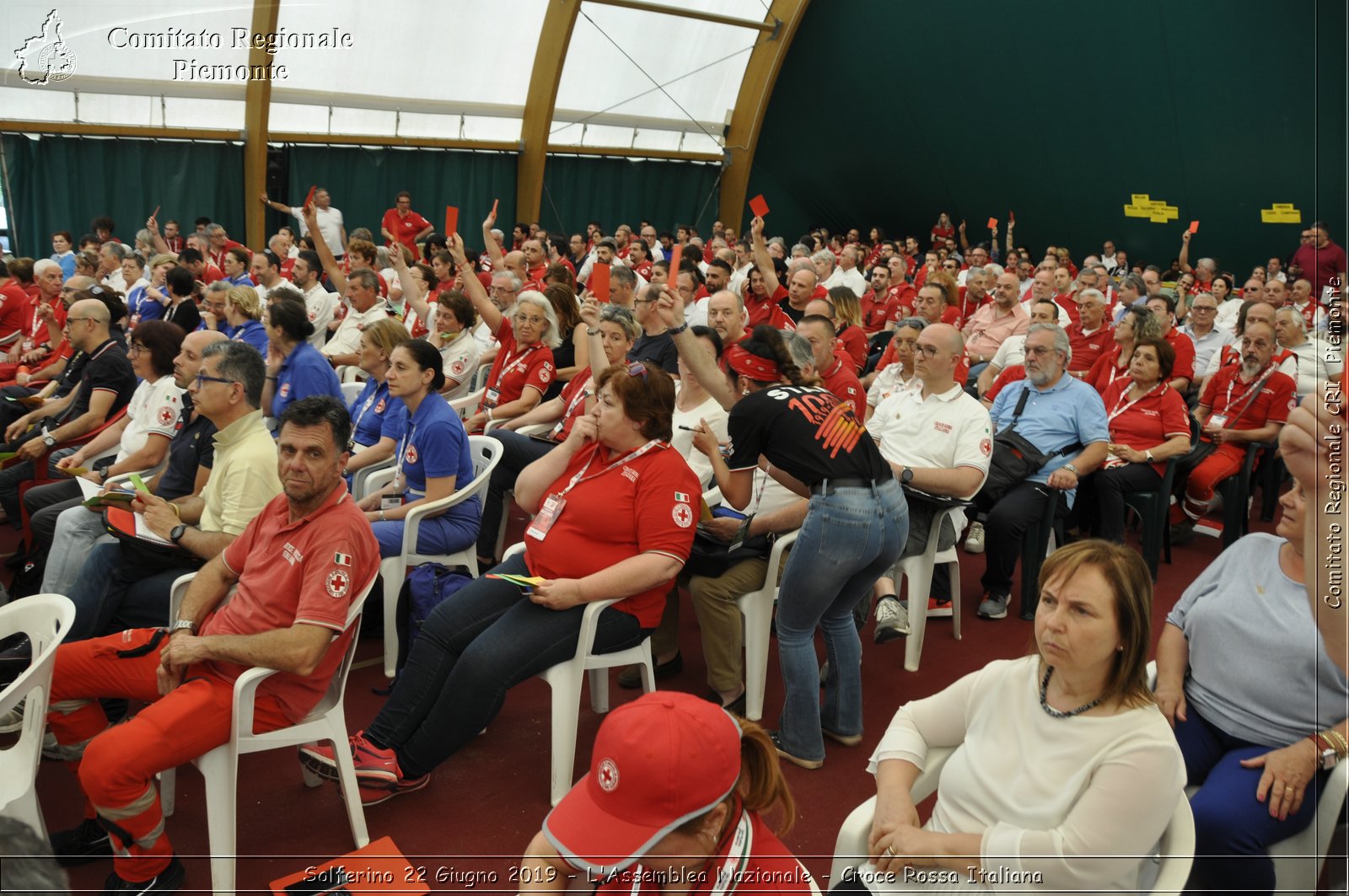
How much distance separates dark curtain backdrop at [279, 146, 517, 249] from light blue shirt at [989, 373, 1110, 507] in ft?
37.7

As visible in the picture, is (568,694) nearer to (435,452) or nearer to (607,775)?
(435,452)

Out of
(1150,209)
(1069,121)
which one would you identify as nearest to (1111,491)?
(1150,209)

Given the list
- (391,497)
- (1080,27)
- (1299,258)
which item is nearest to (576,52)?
(1080,27)

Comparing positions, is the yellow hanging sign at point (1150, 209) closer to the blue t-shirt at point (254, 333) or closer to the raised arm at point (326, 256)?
the raised arm at point (326, 256)

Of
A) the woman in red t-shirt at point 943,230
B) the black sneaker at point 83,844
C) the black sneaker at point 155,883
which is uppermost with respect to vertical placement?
the woman in red t-shirt at point 943,230

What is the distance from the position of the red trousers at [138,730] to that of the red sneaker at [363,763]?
30 cm

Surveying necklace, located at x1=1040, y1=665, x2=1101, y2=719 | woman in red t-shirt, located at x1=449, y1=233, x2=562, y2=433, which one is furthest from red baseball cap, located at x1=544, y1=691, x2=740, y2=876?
woman in red t-shirt, located at x1=449, y1=233, x2=562, y2=433

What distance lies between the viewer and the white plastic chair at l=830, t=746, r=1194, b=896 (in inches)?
64.8

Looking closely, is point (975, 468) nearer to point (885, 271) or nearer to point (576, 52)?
point (885, 271)

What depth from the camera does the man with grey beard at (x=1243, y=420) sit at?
4.83 metres

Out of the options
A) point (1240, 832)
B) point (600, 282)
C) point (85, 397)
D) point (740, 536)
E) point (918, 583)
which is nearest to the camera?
point (1240, 832)

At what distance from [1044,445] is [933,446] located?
901mm

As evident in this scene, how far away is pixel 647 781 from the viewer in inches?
54.1

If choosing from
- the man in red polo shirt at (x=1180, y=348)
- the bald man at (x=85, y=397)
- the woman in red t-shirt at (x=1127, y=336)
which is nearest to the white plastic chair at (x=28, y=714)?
Answer: the bald man at (x=85, y=397)
